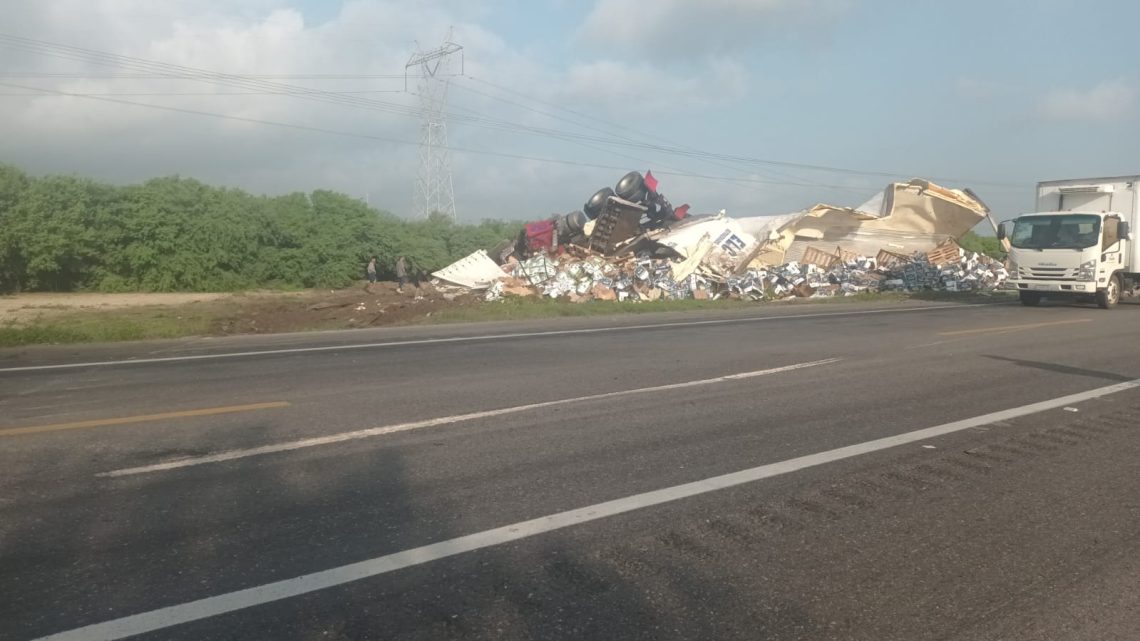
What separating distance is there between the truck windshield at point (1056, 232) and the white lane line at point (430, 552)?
1851 cm

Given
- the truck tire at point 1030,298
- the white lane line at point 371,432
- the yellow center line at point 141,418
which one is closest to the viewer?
the white lane line at point 371,432

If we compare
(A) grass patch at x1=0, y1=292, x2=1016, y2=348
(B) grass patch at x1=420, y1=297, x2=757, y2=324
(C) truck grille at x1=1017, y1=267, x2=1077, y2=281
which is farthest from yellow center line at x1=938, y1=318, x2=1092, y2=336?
(B) grass patch at x1=420, y1=297, x2=757, y2=324

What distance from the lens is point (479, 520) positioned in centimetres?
534

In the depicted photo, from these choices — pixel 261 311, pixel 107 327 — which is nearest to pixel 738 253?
pixel 261 311

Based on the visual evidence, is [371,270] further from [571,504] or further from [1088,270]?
[571,504]

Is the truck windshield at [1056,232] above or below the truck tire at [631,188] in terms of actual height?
below

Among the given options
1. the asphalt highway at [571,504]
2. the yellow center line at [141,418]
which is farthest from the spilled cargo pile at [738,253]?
the yellow center line at [141,418]

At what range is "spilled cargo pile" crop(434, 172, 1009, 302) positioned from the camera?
3045 centimetres

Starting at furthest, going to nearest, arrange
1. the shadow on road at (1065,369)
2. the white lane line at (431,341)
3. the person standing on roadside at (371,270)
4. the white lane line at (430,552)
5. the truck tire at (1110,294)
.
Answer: the person standing on roadside at (371,270), the truck tire at (1110,294), the white lane line at (431,341), the shadow on road at (1065,369), the white lane line at (430,552)

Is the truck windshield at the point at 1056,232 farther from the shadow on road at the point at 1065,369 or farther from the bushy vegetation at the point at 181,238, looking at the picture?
the bushy vegetation at the point at 181,238

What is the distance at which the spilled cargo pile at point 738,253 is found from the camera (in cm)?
3045

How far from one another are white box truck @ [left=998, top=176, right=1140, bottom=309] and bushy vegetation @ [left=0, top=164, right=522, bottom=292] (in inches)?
893

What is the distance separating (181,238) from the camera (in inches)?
1217

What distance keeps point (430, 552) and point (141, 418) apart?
15.4 feet
